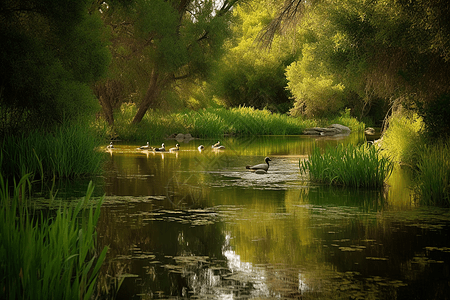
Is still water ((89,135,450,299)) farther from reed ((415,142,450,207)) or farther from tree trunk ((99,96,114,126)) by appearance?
tree trunk ((99,96,114,126))

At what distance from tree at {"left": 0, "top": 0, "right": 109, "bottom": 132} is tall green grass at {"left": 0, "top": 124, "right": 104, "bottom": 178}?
1.78 ft

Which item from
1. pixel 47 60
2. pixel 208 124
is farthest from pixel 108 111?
pixel 47 60

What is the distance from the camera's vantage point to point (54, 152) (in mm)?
13422

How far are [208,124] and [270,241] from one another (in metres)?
28.4

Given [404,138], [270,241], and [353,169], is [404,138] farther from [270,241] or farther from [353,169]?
[270,241]

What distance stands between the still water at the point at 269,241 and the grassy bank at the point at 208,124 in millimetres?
17838

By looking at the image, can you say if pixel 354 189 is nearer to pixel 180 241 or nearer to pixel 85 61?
pixel 180 241

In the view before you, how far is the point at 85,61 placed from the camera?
15273 mm

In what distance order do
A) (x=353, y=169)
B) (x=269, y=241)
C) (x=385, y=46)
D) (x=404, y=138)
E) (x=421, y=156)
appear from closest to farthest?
(x=269, y=241)
(x=421, y=156)
(x=353, y=169)
(x=385, y=46)
(x=404, y=138)

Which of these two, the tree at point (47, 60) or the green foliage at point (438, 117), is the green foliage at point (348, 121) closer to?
the green foliage at point (438, 117)

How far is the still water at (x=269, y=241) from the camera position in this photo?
5.66 meters

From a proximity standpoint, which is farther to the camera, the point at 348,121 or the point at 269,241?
the point at 348,121

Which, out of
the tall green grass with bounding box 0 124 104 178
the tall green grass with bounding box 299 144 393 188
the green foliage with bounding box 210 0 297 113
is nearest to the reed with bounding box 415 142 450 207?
the tall green grass with bounding box 299 144 393 188

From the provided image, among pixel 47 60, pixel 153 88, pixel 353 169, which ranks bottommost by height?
pixel 353 169
